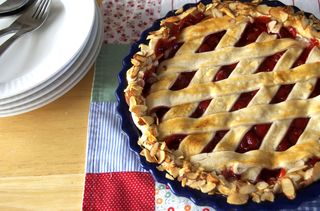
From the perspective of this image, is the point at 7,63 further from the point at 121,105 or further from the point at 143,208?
the point at 143,208

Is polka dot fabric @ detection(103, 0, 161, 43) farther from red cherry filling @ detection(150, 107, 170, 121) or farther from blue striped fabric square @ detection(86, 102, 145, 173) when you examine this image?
red cherry filling @ detection(150, 107, 170, 121)

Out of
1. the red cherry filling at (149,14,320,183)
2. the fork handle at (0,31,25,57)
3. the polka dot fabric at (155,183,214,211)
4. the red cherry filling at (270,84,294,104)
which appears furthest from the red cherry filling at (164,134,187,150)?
the fork handle at (0,31,25,57)

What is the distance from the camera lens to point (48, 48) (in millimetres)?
1267

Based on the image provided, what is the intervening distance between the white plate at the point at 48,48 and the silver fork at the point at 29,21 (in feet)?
0.08

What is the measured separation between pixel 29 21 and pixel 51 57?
147 millimetres

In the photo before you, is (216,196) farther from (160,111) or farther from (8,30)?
(8,30)

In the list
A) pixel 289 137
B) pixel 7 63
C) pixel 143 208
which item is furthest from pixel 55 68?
pixel 289 137

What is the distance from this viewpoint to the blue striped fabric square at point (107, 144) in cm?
113

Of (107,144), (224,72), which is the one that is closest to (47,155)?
(107,144)

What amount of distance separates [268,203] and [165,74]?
373 mm

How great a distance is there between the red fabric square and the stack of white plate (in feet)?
0.76

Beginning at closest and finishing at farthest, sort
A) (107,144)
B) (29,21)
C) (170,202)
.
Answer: (170,202) < (107,144) < (29,21)

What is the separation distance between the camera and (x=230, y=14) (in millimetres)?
1181

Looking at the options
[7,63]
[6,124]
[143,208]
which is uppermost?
[7,63]
